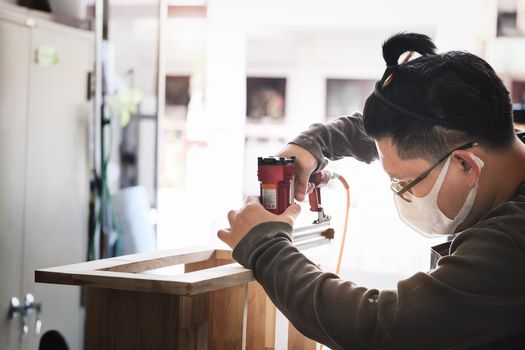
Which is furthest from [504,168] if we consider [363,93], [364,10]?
[363,93]

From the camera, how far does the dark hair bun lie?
141 cm

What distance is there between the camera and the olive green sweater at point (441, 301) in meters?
1.15

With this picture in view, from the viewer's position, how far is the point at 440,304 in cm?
114

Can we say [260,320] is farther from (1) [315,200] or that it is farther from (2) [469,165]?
(2) [469,165]

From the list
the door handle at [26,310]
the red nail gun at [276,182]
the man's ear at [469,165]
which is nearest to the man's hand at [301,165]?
the red nail gun at [276,182]

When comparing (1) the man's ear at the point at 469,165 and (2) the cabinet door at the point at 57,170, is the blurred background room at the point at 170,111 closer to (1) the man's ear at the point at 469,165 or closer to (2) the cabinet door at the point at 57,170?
(2) the cabinet door at the point at 57,170

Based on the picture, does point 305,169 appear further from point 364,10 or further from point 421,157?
point 364,10

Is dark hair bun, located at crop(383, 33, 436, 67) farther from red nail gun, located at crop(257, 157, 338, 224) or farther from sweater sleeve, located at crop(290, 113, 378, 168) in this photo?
sweater sleeve, located at crop(290, 113, 378, 168)

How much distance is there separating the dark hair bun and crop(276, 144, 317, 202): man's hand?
420 mm

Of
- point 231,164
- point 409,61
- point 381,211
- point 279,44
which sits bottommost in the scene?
point 381,211

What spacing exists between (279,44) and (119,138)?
347 cm

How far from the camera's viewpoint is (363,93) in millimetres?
6715

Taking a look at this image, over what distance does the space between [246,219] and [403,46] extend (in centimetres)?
49

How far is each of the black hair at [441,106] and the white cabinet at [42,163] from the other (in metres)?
1.79
